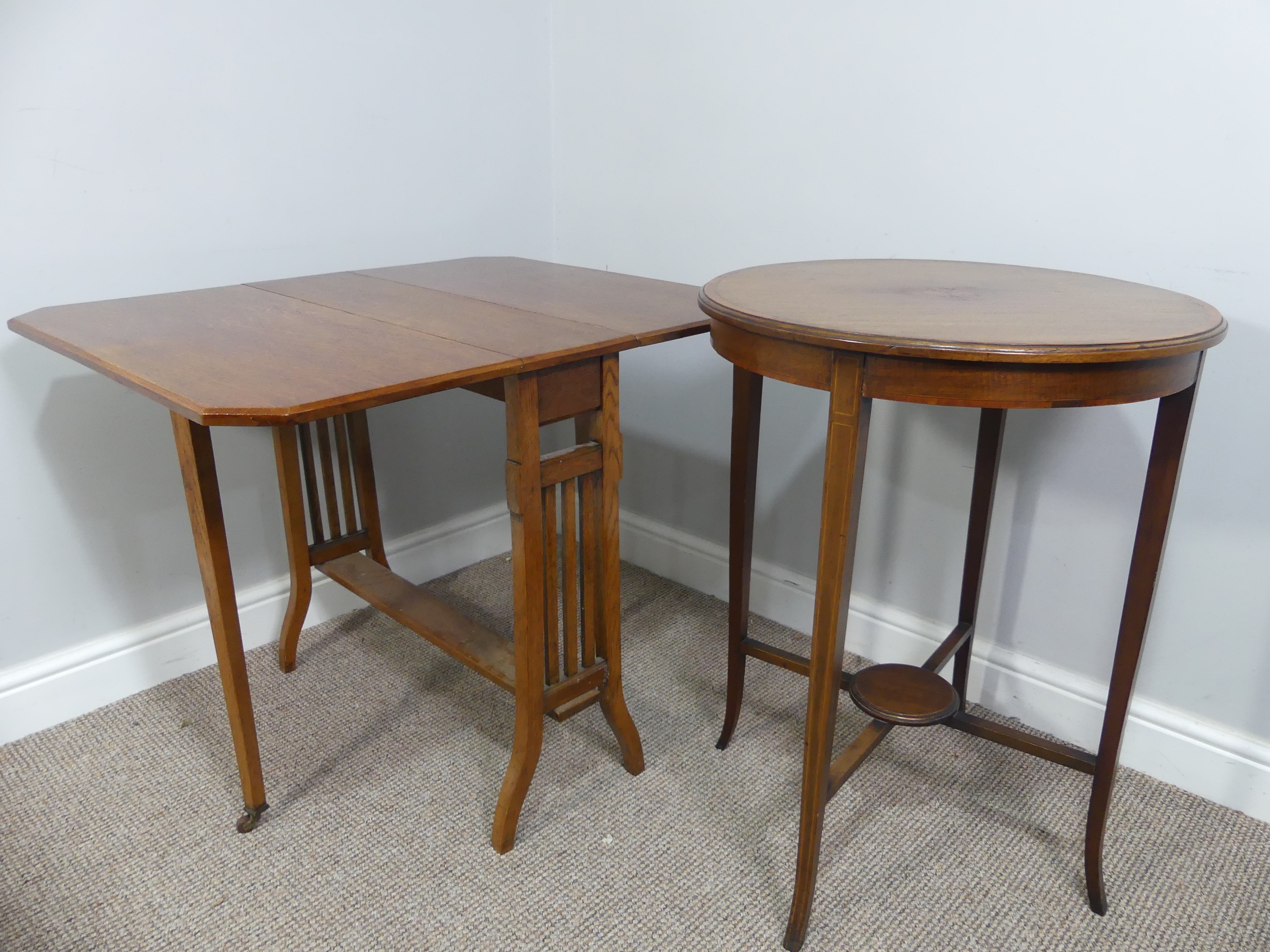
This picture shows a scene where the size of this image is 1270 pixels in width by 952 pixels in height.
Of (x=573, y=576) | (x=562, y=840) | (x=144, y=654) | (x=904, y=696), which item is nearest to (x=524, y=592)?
(x=573, y=576)

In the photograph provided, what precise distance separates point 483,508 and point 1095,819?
1757 millimetres

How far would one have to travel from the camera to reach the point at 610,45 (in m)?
2.31

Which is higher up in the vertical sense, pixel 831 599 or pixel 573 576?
pixel 831 599

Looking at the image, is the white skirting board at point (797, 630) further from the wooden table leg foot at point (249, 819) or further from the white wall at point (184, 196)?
the wooden table leg foot at point (249, 819)

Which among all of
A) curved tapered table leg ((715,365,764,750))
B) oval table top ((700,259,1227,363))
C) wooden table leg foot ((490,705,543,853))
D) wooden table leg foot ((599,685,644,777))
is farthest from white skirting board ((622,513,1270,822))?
oval table top ((700,259,1227,363))

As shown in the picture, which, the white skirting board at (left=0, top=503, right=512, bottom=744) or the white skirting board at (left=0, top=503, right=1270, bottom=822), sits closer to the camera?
the white skirting board at (left=0, top=503, right=1270, bottom=822)

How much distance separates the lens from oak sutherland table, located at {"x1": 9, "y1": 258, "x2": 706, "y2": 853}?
1.23 metres

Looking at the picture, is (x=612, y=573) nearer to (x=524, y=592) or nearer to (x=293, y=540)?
A: (x=524, y=592)

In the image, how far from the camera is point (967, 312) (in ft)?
4.04

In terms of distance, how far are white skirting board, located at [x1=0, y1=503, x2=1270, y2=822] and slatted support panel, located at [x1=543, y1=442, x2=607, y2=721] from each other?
60 centimetres

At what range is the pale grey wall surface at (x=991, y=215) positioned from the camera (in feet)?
5.05

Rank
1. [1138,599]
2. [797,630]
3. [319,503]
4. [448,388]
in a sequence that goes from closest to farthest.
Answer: [448,388], [1138,599], [319,503], [797,630]

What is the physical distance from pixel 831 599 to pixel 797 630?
3.58 ft

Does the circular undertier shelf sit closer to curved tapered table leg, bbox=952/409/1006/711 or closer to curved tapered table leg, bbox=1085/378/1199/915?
curved tapered table leg, bbox=952/409/1006/711
